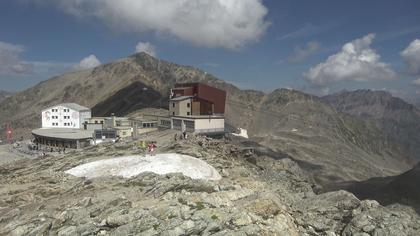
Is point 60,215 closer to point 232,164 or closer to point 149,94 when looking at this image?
point 232,164

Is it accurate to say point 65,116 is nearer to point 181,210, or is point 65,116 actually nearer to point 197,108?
point 197,108

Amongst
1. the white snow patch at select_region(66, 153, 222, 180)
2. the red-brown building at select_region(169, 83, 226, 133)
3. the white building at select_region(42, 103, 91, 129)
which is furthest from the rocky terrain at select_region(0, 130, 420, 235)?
the white building at select_region(42, 103, 91, 129)

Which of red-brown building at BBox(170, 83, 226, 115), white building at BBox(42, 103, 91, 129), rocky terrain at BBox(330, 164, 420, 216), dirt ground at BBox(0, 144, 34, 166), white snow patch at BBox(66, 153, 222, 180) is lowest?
rocky terrain at BBox(330, 164, 420, 216)

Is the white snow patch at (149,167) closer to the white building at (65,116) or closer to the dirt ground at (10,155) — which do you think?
the dirt ground at (10,155)

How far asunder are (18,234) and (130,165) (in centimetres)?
1613

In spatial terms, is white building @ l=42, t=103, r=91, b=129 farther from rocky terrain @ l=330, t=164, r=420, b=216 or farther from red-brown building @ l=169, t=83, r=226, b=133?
rocky terrain @ l=330, t=164, r=420, b=216

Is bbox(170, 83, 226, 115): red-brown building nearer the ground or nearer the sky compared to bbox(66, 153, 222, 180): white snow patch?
nearer the sky

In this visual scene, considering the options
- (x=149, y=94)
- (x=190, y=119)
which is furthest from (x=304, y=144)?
(x=190, y=119)

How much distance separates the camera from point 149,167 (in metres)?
40.2

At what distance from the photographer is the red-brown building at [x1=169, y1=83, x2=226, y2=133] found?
7906cm

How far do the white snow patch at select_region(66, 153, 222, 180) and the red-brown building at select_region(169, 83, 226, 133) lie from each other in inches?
1326

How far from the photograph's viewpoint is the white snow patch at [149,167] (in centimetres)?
3953

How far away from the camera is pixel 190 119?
7856 cm

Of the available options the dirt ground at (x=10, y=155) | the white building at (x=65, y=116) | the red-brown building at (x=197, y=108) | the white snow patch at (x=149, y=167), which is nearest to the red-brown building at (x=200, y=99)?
the red-brown building at (x=197, y=108)
